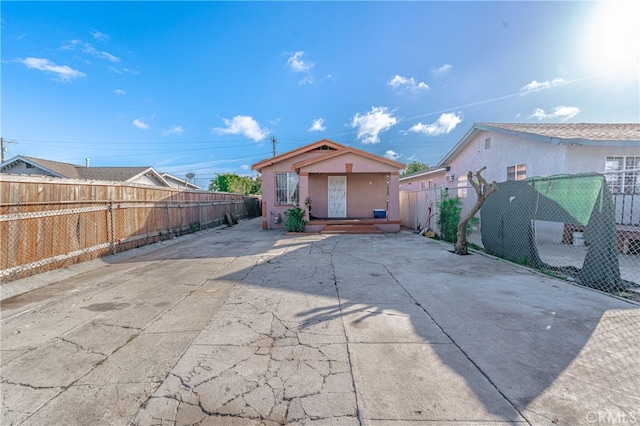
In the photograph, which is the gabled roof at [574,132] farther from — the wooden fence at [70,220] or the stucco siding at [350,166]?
the wooden fence at [70,220]

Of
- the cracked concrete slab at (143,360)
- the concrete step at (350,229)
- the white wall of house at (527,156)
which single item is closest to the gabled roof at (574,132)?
the white wall of house at (527,156)

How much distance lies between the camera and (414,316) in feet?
11.7

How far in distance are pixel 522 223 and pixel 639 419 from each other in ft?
17.1

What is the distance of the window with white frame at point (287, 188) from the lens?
14633 mm

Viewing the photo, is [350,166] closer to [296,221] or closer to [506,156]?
[296,221]

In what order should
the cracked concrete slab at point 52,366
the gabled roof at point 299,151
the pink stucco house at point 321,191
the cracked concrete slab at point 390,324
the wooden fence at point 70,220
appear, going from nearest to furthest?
the cracked concrete slab at point 52,366 < the cracked concrete slab at point 390,324 < the wooden fence at point 70,220 < the gabled roof at point 299,151 < the pink stucco house at point 321,191

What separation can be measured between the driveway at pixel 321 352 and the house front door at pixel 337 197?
939 cm

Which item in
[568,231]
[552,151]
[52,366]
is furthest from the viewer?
[552,151]

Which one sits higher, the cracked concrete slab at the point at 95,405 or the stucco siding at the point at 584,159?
the stucco siding at the point at 584,159

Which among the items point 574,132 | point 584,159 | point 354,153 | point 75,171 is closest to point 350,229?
point 354,153

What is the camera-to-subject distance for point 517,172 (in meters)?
10.9

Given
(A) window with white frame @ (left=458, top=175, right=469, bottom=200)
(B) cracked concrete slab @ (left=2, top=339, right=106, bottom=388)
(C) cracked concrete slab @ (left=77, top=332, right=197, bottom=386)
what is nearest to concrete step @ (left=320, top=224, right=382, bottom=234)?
(A) window with white frame @ (left=458, top=175, right=469, bottom=200)

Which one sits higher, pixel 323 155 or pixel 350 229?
pixel 323 155

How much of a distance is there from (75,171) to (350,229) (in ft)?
73.0
